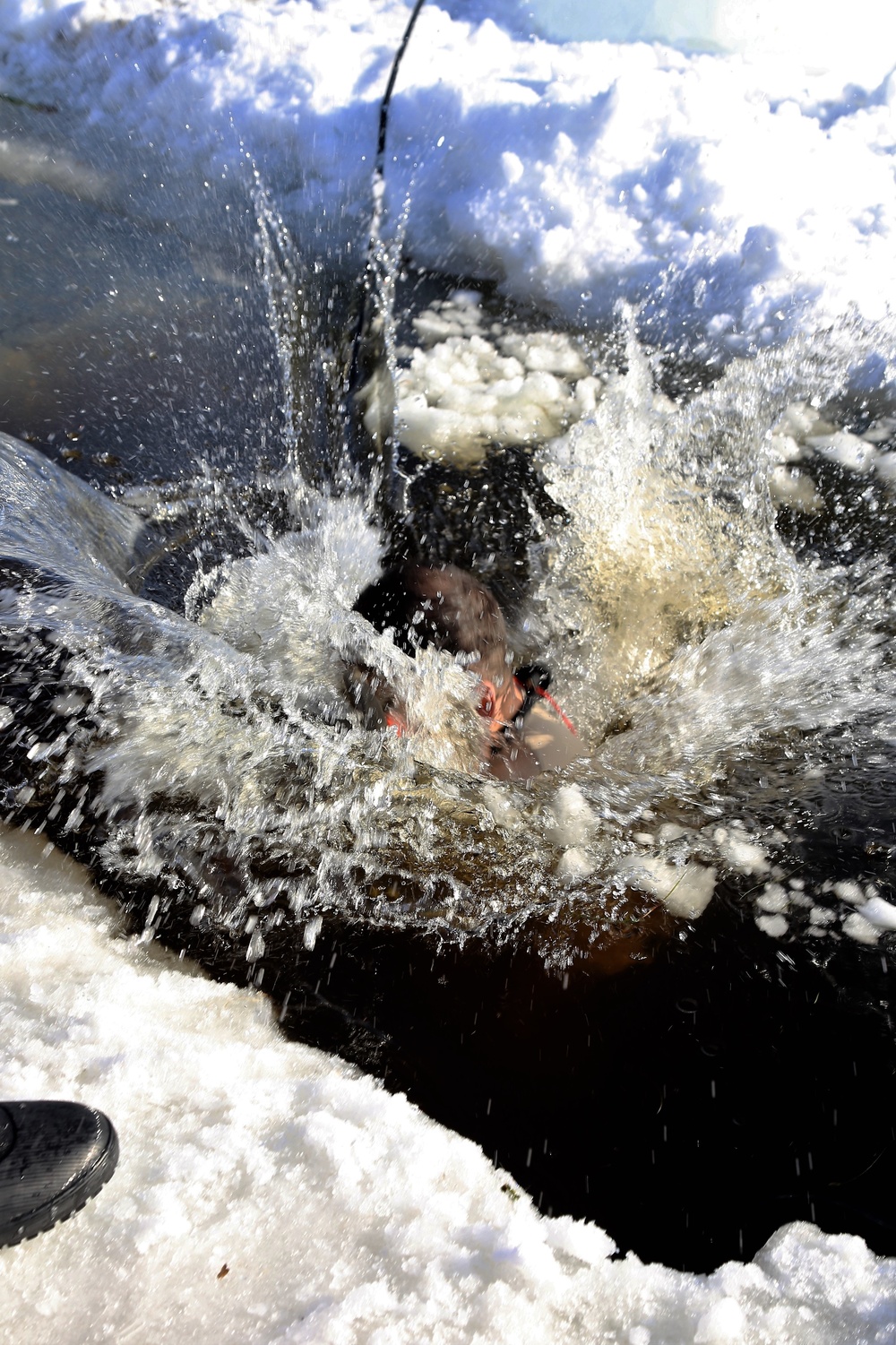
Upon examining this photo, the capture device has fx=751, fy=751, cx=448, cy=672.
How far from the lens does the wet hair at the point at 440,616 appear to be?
7.61 feet

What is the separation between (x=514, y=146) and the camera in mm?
5902

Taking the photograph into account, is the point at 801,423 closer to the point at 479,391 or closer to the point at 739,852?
the point at 479,391

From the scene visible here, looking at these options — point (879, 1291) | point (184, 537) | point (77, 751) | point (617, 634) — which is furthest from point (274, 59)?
point (879, 1291)

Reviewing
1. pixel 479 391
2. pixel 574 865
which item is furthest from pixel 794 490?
pixel 574 865

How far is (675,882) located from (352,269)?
16.3 ft

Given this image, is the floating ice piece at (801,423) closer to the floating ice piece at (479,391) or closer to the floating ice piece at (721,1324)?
the floating ice piece at (479,391)

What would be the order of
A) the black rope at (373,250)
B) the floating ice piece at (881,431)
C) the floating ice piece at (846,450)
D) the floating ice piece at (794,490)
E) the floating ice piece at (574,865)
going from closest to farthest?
the floating ice piece at (574,865) → the floating ice piece at (794,490) → the floating ice piece at (846,450) → the floating ice piece at (881,431) → the black rope at (373,250)

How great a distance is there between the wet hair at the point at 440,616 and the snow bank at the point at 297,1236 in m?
1.23

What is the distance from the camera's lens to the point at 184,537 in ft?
10.6

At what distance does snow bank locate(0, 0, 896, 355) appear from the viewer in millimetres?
4789

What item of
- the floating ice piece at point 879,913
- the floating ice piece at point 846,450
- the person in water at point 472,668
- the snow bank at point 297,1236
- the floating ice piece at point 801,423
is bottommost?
the snow bank at point 297,1236

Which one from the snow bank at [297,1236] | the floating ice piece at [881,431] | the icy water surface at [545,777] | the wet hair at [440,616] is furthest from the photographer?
the floating ice piece at [881,431]

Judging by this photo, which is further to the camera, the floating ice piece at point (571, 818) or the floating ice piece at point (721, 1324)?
the floating ice piece at point (571, 818)

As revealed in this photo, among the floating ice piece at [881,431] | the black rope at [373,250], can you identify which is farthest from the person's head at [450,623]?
the floating ice piece at [881,431]
